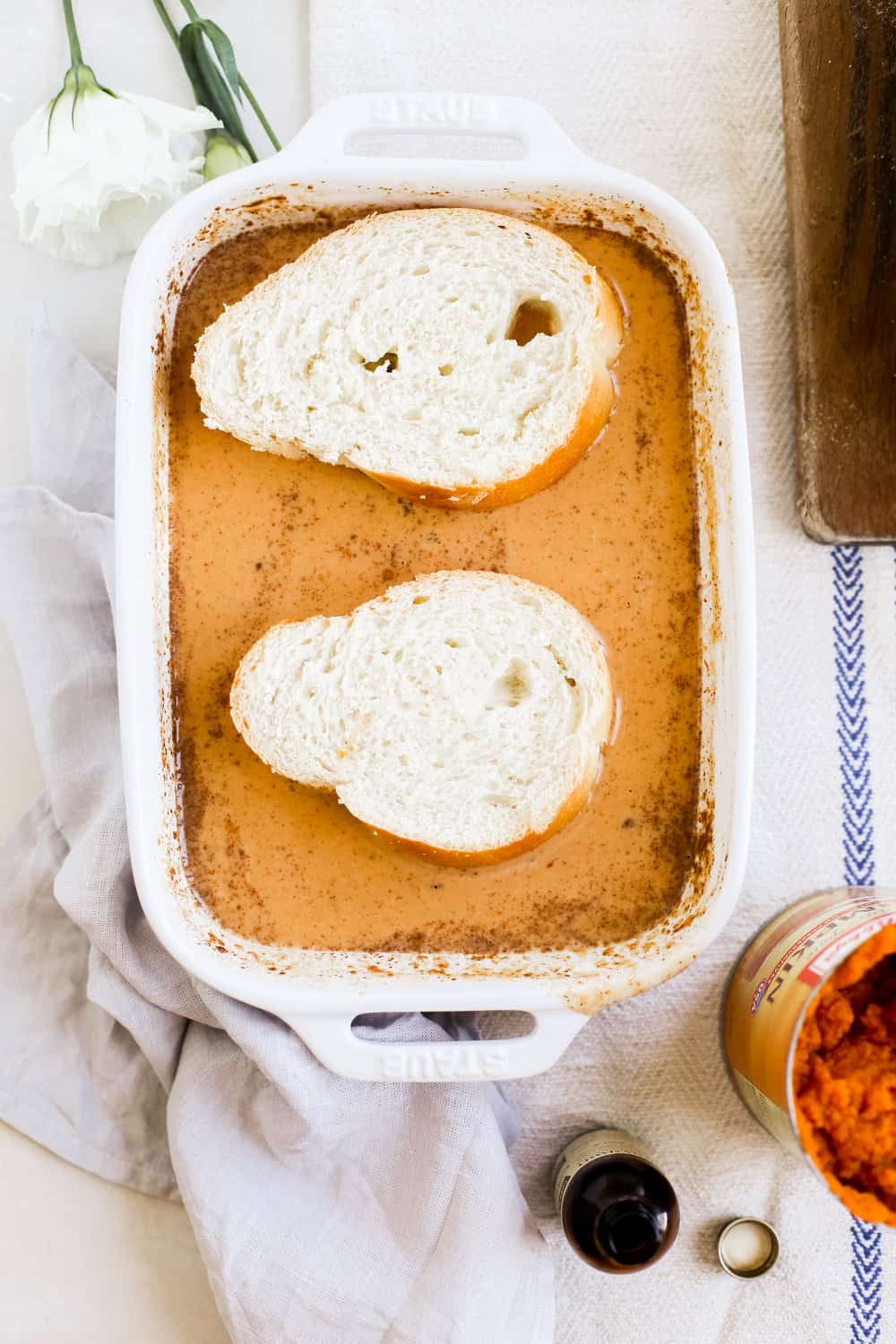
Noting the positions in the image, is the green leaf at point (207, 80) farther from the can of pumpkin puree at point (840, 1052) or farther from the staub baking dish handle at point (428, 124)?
the can of pumpkin puree at point (840, 1052)

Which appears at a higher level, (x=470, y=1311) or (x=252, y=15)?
(x=252, y=15)

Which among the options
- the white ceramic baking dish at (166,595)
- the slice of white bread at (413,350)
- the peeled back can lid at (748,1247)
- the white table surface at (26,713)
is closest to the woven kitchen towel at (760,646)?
the peeled back can lid at (748,1247)

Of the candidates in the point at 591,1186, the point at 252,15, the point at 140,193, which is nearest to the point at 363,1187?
the point at 591,1186

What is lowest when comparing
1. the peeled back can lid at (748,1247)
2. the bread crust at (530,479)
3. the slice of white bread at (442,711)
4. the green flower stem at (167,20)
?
the peeled back can lid at (748,1247)

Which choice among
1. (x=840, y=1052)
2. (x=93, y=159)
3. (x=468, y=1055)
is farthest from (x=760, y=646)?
(x=93, y=159)

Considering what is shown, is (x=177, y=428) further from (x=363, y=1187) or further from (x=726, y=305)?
(x=363, y=1187)
